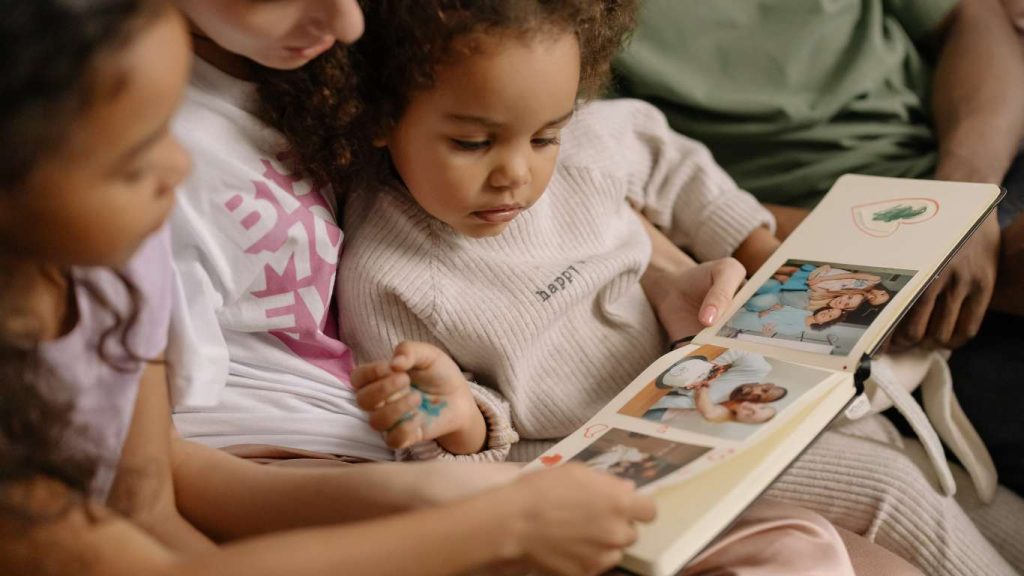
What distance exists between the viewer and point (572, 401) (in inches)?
43.1

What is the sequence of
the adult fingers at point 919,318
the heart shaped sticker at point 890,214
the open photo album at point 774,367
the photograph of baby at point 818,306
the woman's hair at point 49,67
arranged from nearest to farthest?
the woman's hair at point 49,67
the open photo album at point 774,367
the photograph of baby at point 818,306
the heart shaped sticker at point 890,214
the adult fingers at point 919,318

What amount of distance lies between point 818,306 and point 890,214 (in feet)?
0.66

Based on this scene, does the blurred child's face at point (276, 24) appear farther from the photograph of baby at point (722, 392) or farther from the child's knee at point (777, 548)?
the child's knee at point (777, 548)

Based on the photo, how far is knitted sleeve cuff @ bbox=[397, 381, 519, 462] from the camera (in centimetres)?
98

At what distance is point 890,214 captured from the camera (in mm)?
1135

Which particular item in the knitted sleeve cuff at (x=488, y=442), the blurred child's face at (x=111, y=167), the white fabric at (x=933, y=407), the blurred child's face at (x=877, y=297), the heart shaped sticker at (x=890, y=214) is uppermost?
the blurred child's face at (x=111, y=167)

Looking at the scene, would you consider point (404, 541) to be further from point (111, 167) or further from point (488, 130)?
point (488, 130)

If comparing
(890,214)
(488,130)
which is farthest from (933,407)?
(488,130)

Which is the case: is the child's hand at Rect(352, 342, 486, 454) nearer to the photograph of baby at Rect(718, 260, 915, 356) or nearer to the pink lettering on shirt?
the pink lettering on shirt

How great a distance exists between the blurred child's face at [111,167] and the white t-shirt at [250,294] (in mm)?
235

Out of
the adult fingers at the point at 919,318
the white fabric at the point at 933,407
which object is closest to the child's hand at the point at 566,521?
the white fabric at the point at 933,407

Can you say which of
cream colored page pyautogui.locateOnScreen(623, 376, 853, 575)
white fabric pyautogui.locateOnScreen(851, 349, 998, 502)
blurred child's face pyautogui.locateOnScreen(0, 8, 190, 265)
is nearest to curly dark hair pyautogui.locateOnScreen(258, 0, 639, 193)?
blurred child's face pyautogui.locateOnScreen(0, 8, 190, 265)

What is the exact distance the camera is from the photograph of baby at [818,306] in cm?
98

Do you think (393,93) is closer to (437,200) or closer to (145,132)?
(437,200)
